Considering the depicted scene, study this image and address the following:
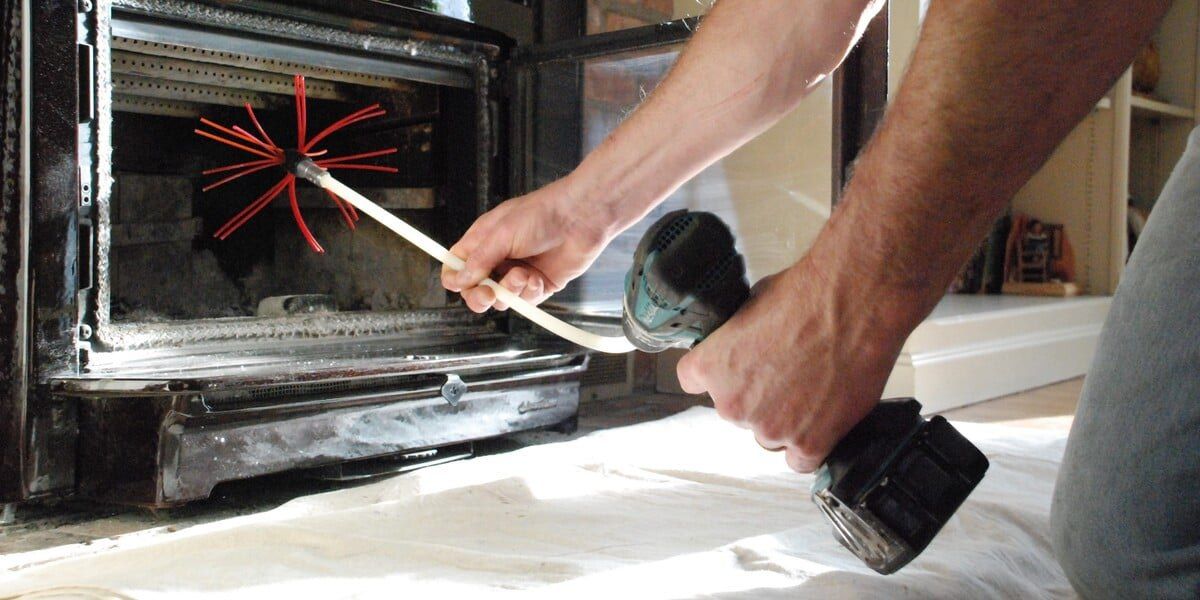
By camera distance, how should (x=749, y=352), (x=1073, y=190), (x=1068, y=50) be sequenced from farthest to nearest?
1. (x=1073, y=190)
2. (x=749, y=352)
3. (x=1068, y=50)

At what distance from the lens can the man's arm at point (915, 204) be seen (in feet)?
1.77

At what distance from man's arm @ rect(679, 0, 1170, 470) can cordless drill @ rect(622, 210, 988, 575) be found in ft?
0.07

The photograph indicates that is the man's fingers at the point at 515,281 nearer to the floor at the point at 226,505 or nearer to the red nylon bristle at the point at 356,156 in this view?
the floor at the point at 226,505

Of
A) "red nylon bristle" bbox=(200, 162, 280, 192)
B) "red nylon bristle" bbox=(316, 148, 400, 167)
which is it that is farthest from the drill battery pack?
"red nylon bristle" bbox=(316, 148, 400, 167)

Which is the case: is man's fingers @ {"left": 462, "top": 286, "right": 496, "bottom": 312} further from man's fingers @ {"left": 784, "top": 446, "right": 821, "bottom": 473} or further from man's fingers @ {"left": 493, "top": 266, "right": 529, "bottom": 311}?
man's fingers @ {"left": 784, "top": 446, "right": 821, "bottom": 473}

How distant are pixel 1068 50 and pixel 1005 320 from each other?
5.91ft

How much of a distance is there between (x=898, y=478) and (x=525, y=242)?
405 millimetres

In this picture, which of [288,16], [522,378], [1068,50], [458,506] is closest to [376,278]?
[522,378]

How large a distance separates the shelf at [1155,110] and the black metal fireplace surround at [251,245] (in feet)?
6.18

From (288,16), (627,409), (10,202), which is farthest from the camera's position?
(627,409)

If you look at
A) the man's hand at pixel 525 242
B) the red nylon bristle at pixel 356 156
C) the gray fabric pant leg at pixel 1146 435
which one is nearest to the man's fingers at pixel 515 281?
the man's hand at pixel 525 242

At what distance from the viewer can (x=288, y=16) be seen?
1.36 metres

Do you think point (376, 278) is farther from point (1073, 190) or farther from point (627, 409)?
point (1073, 190)

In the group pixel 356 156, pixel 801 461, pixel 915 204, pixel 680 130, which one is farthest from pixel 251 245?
pixel 915 204
